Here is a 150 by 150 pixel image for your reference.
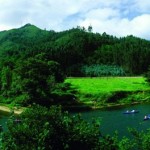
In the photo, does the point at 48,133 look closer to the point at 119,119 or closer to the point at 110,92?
the point at 119,119

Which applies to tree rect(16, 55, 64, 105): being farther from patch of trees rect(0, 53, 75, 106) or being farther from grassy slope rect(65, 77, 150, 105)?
grassy slope rect(65, 77, 150, 105)

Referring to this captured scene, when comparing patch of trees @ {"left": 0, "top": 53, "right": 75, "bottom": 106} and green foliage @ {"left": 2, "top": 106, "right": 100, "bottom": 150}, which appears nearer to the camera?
green foliage @ {"left": 2, "top": 106, "right": 100, "bottom": 150}

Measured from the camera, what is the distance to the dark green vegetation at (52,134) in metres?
36.3

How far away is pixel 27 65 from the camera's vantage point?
410 ft

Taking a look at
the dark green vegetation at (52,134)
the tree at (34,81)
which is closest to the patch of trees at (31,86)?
the tree at (34,81)

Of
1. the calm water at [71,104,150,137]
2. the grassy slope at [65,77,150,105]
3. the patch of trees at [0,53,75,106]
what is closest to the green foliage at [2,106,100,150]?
the calm water at [71,104,150,137]

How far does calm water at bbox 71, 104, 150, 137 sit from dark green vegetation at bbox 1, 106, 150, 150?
45725 millimetres

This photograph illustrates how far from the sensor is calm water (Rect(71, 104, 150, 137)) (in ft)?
304

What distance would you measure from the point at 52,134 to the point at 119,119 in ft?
235

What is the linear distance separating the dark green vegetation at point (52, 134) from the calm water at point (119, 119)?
4573 cm

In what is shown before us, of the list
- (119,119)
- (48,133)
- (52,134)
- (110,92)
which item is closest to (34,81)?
(119,119)

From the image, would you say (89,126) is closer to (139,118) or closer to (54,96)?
(139,118)

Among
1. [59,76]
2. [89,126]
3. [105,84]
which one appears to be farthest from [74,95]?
[89,126]

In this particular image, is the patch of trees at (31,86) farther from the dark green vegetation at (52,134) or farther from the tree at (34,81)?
the dark green vegetation at (52,134)
